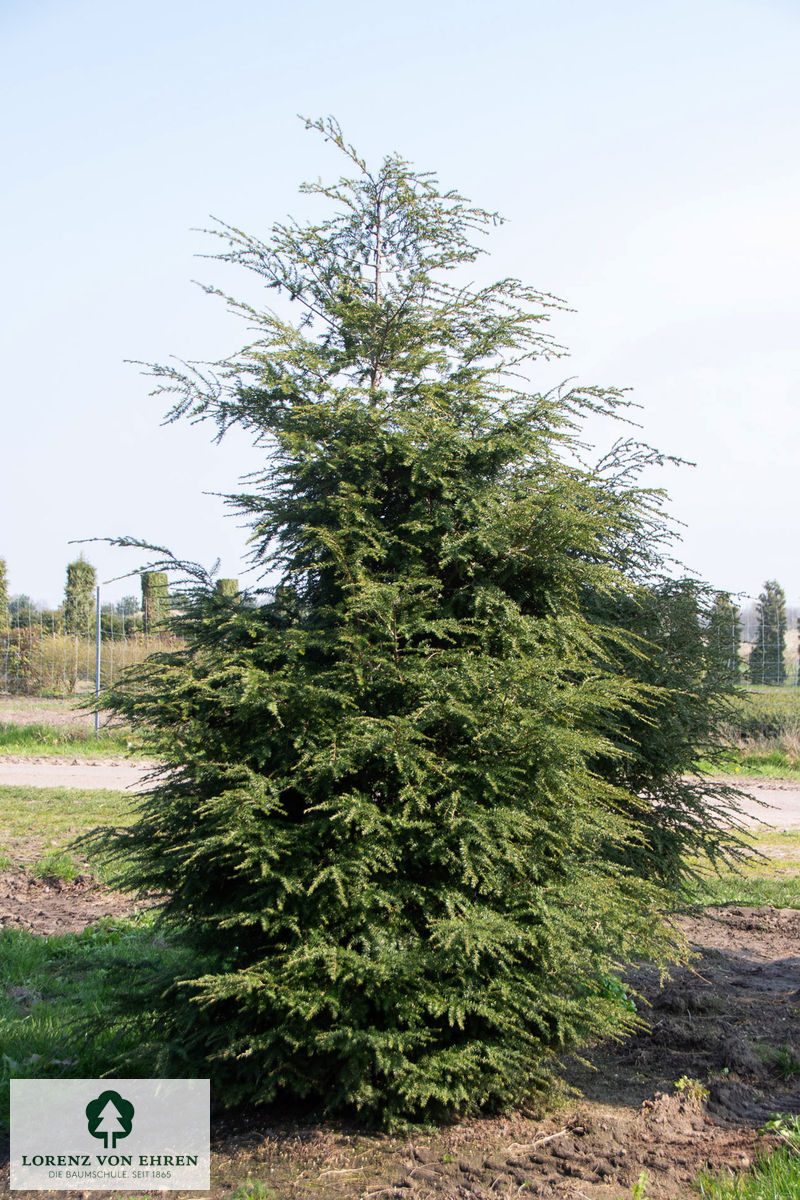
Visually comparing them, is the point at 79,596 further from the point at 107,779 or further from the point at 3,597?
the point at 107,779

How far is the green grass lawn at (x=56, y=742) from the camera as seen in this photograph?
1516cm

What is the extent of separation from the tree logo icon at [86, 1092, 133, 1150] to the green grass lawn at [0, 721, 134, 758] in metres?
11.8

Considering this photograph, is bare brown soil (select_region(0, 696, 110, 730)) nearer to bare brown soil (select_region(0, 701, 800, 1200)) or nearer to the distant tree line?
the distant tree line

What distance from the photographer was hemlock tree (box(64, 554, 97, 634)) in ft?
71.7

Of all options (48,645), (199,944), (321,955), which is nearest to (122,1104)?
(199,944)

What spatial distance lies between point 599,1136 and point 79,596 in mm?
25934

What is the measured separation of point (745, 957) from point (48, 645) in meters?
18.6

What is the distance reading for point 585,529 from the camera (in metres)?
3.94

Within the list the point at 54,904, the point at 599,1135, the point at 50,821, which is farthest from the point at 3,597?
the point at 599,1135

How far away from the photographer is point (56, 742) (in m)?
15.9

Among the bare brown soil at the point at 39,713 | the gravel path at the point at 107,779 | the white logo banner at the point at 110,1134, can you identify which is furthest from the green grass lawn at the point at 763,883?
the bare brown soil at the point at 39,713

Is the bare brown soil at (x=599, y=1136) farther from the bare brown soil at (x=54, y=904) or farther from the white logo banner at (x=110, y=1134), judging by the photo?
the bare brown soil at (x=54, y=904)

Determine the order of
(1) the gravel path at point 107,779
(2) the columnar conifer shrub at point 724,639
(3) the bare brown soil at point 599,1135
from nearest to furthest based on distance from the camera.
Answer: (3) the bare brown soil at point 599,1135 → (2) the columnar conifer shrub at point 724,639 → (1) the gravel path at point 107,779

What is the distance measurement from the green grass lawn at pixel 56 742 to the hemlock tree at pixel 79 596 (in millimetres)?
5235
